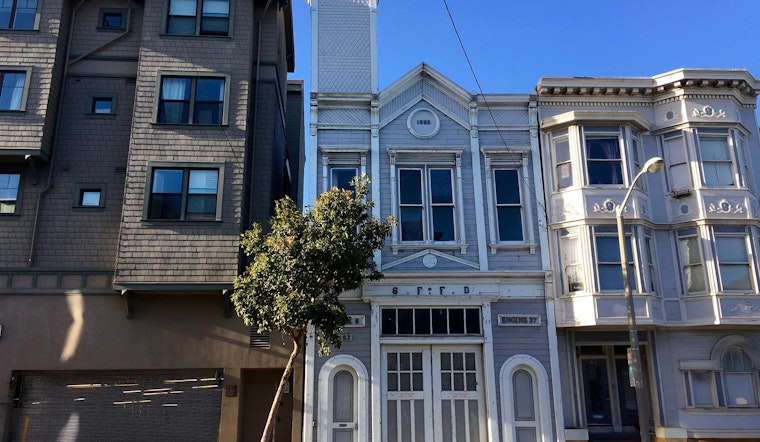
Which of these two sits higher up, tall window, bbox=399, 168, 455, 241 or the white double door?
tall window, bbox=399, 168, 455, 241

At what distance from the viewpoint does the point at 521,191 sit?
17.3 m

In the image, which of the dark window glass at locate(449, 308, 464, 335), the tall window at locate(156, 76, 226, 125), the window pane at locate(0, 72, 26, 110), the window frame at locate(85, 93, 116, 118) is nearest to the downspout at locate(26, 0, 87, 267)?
the window frame at locate(85, 93, 116, 118)

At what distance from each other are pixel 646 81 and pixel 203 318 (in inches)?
589

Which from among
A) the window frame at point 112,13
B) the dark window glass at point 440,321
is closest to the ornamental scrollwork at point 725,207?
the dark window glass at point 440,321

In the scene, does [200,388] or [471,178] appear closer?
[200,388]

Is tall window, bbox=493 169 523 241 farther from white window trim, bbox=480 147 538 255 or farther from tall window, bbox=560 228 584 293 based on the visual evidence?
tall window, bbox=560 228 584 293

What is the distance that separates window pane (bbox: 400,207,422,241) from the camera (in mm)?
16781

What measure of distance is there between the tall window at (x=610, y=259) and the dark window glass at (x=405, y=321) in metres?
5.31

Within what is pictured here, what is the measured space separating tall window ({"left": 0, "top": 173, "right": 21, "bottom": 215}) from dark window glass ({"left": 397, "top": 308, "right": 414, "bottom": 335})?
37.6 feet

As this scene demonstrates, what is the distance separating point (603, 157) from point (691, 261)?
392 centimetres

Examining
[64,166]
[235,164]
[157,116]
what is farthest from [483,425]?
[64,166]

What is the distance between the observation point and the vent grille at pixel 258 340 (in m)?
15.9

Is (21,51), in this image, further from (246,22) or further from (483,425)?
(483,425)

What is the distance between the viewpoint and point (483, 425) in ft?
50.9
